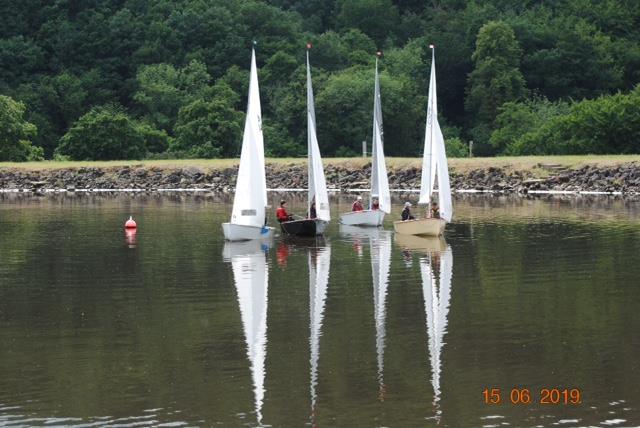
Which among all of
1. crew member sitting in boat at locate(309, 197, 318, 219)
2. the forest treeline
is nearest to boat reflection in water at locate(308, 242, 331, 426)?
crew member sitting in boat at locate(309, 197, 318, 219)

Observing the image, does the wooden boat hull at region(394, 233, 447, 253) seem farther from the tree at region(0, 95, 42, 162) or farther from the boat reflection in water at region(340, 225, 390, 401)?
the tree at region(0, 95, 42, 162)

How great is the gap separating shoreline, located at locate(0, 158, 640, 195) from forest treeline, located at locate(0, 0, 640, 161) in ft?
38.2

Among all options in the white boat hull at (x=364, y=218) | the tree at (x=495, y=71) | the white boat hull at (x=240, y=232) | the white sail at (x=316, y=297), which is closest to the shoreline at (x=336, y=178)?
the white boat hull at (x=364, y=218)

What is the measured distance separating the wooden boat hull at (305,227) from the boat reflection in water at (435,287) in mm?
3656

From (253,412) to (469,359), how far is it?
6516 millimetres

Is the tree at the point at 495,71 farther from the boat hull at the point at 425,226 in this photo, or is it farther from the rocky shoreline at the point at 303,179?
the boat hull at the point at 425,226

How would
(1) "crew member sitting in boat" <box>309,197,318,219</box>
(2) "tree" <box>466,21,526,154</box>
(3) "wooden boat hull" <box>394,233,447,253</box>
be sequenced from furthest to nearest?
(2) "tree" <box>466,21,526,154</box> < (1) "crew member sitting in boat" <box>309,197,318,219</box> < (3) "wooden boat hull" <box>394,233,447,253</box>

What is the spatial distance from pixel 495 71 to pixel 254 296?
114m

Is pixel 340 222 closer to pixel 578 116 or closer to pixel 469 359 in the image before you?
pixel 469 359

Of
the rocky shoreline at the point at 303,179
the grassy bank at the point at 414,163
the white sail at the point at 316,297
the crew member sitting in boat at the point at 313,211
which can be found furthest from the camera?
the grassy bank at the point at 414,163

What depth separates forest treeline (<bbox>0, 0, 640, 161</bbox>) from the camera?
135000mm

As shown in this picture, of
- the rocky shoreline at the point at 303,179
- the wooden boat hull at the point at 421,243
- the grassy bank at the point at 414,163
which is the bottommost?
the wooden boat hull at the point at 421,243

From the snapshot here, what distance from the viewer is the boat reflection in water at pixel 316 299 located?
2991cm

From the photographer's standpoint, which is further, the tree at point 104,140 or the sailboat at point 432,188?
the tree at point 104,140
